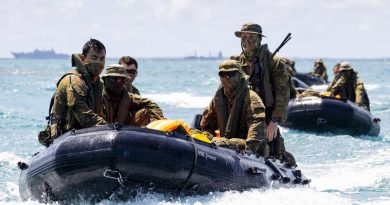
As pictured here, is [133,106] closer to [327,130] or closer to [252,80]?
[252,80]

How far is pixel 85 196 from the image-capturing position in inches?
283

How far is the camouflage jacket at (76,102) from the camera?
7328 mm

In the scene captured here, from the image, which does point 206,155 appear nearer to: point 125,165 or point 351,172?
point 125,165

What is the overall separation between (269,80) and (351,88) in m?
7.17

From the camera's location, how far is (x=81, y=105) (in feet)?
24.0

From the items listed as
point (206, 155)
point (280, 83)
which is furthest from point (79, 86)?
point (280, 83)

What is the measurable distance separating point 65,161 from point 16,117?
14.0 metres

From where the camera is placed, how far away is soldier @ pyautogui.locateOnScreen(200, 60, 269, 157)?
844 centimetres

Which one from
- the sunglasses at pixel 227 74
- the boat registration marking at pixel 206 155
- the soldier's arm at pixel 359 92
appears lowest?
the soldier's arm at pixel 359 92

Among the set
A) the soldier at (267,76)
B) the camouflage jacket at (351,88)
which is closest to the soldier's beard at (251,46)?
the soldier at (267,76)

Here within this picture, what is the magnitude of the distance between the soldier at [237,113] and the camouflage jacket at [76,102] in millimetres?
1416

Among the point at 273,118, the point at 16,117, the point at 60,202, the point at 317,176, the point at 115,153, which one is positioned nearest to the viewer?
the point at 115,153

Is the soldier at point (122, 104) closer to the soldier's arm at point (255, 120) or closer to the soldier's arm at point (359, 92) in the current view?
the soldier's arm at point (255, 120)

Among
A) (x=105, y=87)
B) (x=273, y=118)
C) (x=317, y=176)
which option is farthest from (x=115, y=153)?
(x=317, y=176)
